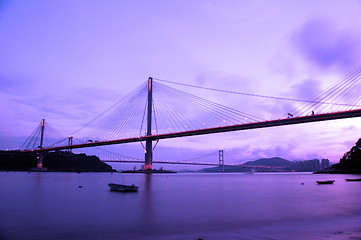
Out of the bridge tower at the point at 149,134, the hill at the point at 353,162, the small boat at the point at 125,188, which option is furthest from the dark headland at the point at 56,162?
the hill at the point at 353,162

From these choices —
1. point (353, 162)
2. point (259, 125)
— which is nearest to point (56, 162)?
point (259, 125)

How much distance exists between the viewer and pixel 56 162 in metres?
119

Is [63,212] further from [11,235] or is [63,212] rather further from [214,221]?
[214,221]

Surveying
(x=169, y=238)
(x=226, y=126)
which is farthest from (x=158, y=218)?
(x=226, y=126)

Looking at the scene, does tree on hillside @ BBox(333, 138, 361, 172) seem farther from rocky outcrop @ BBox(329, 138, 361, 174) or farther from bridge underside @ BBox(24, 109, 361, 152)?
bridge underside @ BBox(24, 109, 361, 152)

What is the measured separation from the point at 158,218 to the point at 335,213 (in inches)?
392

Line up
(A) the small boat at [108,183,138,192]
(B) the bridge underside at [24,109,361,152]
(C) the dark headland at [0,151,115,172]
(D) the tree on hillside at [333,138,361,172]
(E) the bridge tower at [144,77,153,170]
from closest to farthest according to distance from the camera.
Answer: (A) the small boat at [108,183,138,192], (B) the bridge underside at [24,109,361,152], (E) the bridge tower at [144,77,153,170], (D) the tree on hillside at [333,138,361,172], (C) the dark headland at [0,151,115,172]

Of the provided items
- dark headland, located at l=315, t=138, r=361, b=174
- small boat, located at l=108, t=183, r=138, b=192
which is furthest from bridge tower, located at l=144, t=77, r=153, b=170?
dark headland, located at l=315, t=138, r=361, b=174

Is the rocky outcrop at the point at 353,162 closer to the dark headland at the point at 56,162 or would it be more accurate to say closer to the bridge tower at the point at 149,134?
the bridge tower at the point at 149,134

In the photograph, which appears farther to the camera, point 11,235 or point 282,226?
point 282,226

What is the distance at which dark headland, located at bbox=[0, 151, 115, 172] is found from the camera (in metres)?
114

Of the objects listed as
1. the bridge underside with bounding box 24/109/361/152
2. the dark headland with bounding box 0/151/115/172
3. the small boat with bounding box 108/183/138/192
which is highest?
the bridge underside with bounding box 24/109/361/152

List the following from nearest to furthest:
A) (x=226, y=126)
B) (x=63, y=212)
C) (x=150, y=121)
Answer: (x=63, y=212)
(x=226, y=126)
(x=150, y=121)

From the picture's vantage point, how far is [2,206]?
57.2 feet
